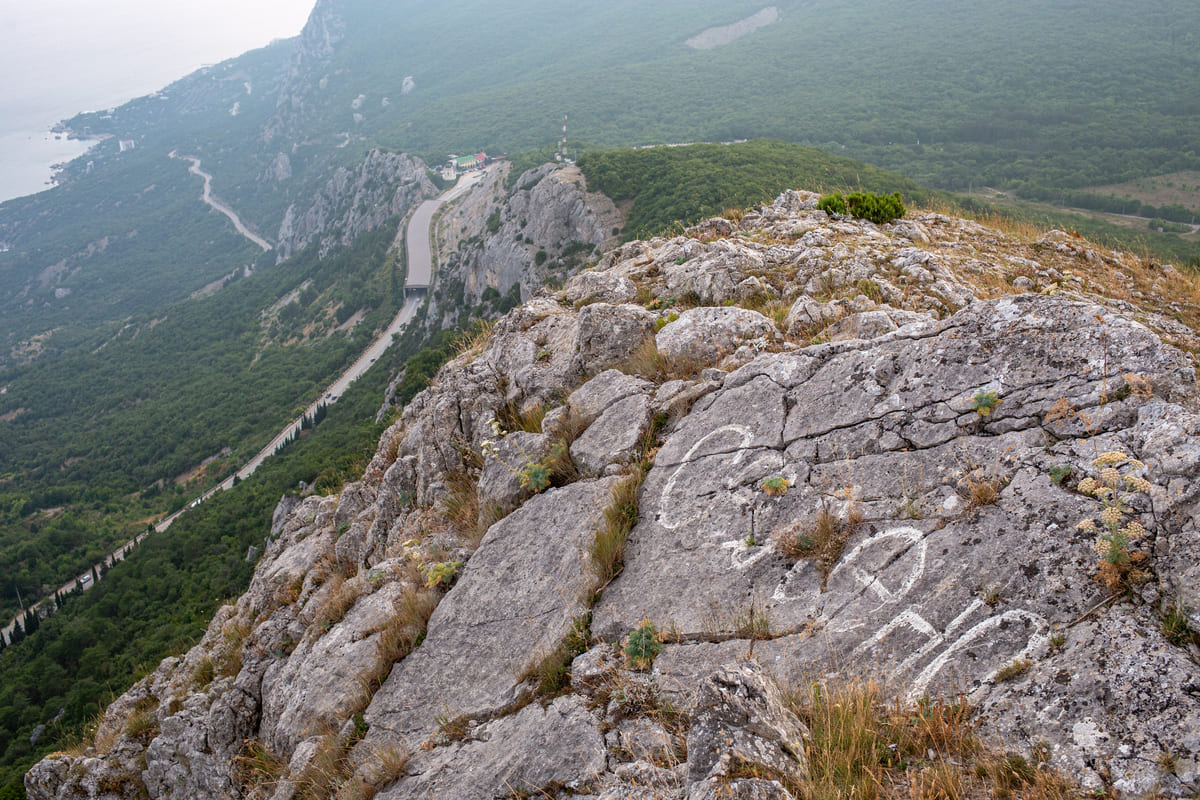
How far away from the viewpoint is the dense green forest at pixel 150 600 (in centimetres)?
3616

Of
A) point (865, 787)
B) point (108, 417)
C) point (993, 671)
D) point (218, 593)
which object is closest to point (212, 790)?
point (865, 787)

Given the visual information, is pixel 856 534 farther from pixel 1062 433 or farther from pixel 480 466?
pixel 480 466

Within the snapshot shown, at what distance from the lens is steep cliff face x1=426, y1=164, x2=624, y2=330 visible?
198 feet

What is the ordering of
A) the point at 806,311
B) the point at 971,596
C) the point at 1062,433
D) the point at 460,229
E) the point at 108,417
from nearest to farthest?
the point at 971,596, the point at 1062,433, the point at 806,311, the point at 460,229, the point at 108,417

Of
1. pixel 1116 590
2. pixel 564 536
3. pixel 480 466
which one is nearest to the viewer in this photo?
pixel 1116 590

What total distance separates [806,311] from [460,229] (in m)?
101

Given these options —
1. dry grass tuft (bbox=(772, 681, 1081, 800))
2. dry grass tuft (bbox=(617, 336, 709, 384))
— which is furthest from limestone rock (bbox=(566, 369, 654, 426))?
dry grass tuft (bbox=(772, 681, 1081, 800))

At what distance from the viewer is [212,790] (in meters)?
8.73

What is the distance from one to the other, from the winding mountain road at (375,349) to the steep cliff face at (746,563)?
7227 cm

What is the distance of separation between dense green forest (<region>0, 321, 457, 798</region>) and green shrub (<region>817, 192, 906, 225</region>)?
78.9ft

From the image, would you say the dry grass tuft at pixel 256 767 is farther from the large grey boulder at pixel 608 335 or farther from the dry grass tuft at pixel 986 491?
the dry grass tuft at pixel 986 491

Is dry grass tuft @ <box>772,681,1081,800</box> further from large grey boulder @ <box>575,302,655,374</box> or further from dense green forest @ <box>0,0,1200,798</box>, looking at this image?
dense green forest @ <box>0,0,1200,798</box>

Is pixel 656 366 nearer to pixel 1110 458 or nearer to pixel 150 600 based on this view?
pixel 1110 458

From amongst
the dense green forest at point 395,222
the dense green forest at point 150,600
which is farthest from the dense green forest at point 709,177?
the dense green forest at point 150,600
